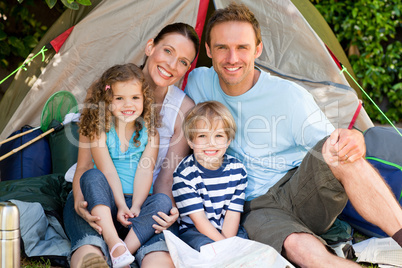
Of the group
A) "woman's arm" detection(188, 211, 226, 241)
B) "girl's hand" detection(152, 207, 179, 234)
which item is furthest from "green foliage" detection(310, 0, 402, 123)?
"girl's hand" detection(152, 207, 179, 234)

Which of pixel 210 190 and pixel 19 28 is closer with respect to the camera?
pixel 210 190

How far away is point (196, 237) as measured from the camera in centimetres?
206

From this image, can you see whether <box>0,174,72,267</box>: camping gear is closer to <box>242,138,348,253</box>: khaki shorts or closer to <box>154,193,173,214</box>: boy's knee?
<box>154,193,173,214</box>: boy's knee

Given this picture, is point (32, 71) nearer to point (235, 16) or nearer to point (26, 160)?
point (26, 160)

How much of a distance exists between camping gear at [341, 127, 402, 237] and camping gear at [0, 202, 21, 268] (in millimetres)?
1680

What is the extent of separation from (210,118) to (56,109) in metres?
1.10

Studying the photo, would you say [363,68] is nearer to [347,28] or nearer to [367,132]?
[347,28]

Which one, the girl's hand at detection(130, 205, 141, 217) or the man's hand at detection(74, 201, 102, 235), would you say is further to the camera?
the girl's hand at detection(130, 205, 141, 217)

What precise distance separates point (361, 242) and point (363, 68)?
2.67 m

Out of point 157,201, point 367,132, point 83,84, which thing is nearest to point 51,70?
point 83,84

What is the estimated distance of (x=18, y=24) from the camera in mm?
3785

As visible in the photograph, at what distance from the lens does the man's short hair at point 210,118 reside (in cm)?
223

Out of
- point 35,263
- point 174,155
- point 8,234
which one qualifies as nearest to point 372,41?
point 174,155

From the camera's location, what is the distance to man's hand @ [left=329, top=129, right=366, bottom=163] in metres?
1.81
